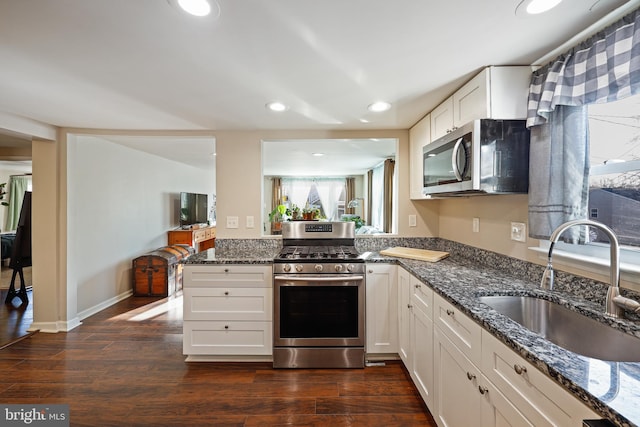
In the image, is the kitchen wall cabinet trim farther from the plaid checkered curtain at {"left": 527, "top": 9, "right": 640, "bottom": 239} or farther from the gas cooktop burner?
the gas cooktop burner

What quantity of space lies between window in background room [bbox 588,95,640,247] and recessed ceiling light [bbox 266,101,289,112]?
1835 millimetres

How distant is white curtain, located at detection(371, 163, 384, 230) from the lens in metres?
6.73

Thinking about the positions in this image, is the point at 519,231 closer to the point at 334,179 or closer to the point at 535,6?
the point at 535,6

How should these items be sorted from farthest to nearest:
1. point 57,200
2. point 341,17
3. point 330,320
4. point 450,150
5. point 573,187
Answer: point 57,200
point 330,320
point 450,150
point 573,187
point 341,17

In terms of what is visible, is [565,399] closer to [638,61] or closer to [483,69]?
[638,61]

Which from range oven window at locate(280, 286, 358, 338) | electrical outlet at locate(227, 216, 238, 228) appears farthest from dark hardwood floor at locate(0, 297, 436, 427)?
electrical outlet at locate(227, 216, 238, 228)

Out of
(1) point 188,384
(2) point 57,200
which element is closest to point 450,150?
(1) point 188,384

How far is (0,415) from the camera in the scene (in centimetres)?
172

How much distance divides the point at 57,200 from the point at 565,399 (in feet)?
13.0

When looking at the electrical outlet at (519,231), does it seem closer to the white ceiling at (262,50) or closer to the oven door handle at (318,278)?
the white ceiling at (262,50)

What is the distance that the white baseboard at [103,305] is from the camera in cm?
321

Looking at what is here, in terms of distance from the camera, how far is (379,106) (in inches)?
85.4

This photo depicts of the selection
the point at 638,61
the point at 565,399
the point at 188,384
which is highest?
the point at 638,61

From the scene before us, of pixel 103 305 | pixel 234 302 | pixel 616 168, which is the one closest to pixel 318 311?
pixel 234 302
